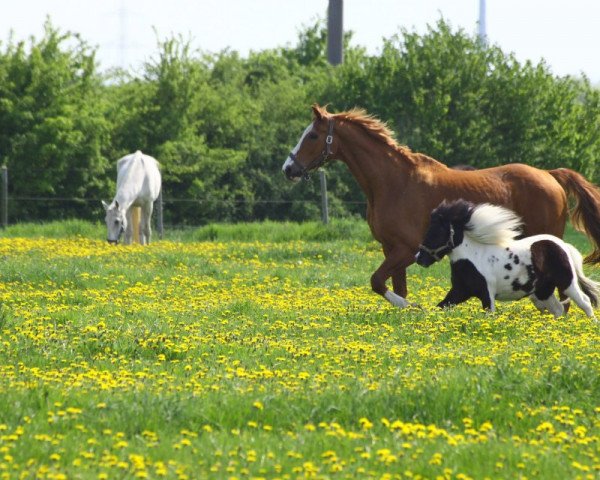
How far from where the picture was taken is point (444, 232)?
11.1 meters

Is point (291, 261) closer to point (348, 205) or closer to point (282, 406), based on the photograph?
point (282, 406)

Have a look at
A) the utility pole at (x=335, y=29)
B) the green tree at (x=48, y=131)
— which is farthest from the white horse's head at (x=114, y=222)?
the utility pole at (x=335, y=29)

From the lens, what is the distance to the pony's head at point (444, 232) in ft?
36.3

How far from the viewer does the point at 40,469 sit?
5.65 metres

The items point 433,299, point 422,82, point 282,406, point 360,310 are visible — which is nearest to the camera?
point 282,406

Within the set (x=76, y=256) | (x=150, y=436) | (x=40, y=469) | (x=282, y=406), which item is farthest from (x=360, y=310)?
(x=76, y=256)

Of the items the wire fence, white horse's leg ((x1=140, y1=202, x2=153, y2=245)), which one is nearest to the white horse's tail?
white horse's leg ((x1=140, y1=202, x2=153, y2=245))

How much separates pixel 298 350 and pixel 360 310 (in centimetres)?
252

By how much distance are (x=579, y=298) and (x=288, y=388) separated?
180 inches

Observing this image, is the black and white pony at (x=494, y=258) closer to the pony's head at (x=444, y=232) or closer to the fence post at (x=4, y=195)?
the pony's head at (x=444, y=232)

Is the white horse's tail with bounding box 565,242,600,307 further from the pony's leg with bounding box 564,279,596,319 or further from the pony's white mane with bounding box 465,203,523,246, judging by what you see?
the pony's white mane with bounding box 465,203,523,246

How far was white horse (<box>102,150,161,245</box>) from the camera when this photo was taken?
23406 mm

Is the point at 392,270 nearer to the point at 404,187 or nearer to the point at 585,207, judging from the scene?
the point at 404,187

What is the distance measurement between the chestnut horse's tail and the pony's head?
2.09 metres
